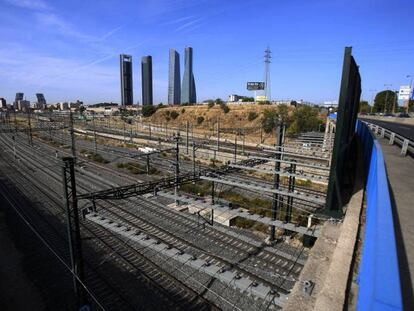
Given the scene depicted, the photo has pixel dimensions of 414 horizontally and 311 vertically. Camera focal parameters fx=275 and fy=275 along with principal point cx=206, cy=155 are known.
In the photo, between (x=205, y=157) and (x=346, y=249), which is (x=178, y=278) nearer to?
(x=346, y=249)

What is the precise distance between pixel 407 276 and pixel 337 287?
4.00 ft

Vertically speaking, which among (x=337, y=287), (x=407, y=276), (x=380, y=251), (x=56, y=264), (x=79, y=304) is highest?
(x=380, y=251)

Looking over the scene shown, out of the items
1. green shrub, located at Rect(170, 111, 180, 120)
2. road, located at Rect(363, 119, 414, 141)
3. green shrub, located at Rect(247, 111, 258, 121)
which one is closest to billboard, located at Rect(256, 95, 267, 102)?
green shrub, located at Rect(247, 111, 258, 121)

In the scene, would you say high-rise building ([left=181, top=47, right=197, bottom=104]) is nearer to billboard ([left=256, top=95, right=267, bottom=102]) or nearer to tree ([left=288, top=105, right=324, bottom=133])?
billboard ([left=256, top=95, right=267, bottom=102])

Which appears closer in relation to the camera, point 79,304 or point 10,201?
point 79,304

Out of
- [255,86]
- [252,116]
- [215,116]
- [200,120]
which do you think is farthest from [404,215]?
[255,86]

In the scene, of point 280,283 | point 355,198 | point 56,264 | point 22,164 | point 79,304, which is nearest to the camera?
point 355,198

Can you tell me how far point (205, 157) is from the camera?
126ft

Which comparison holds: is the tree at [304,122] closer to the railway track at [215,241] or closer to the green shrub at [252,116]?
the green shrub at [252,116]

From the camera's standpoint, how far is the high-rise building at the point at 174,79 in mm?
187000

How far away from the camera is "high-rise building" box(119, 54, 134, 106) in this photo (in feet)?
537

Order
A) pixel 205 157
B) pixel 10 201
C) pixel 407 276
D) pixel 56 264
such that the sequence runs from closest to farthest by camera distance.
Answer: pixel 407 276, pixel 56 264, pixel 10 201, pixel 205 157

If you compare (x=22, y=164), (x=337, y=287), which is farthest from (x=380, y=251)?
(x=22, y=164)

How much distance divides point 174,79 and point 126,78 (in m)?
34.3
